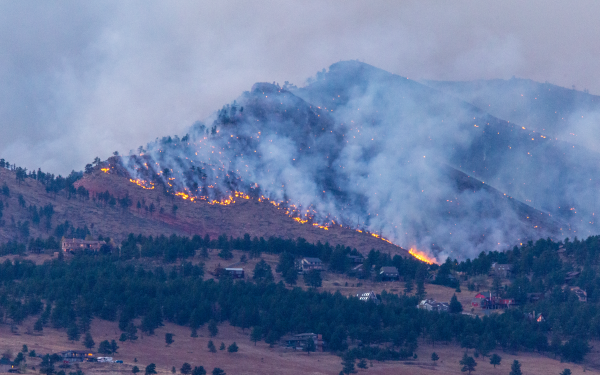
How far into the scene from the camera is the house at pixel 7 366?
310 feet

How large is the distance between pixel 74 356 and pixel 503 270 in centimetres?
9336

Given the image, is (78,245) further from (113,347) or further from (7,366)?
(7,366)

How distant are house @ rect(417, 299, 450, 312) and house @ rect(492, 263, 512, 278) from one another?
77.1 feet

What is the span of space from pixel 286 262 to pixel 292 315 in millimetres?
34873

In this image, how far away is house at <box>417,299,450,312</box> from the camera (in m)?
139

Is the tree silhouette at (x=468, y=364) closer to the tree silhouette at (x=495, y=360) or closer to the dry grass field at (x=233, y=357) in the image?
the dry grass field at (x=233, y=357)

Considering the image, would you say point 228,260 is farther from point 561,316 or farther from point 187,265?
point 561,316

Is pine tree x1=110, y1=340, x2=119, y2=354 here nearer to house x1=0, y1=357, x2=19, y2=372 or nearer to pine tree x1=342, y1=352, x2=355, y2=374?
house x1=0, y1=357, x2=19, y2=372

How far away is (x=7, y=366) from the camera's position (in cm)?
9612

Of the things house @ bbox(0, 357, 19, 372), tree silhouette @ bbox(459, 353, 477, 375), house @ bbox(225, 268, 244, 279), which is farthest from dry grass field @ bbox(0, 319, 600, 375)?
house @ bbox(225, 268, 244, 279)

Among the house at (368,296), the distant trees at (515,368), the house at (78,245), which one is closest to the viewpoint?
the distant trees at (515,368)

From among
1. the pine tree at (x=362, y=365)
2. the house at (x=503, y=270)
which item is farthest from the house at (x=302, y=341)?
the house at (x=503, y=270)

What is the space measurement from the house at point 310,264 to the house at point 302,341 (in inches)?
1591

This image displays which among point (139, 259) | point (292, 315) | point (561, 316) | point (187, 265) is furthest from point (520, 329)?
point (139, 259)
